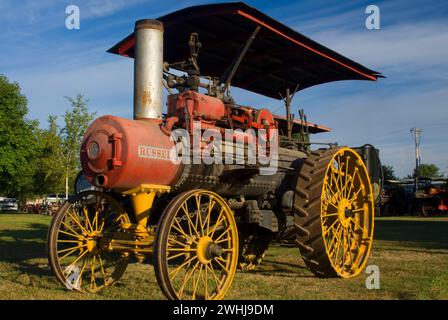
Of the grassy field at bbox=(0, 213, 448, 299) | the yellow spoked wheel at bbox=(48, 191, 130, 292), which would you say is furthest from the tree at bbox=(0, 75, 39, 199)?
the yellow spoked wheel at bbox=(48, 191, 130, 292)

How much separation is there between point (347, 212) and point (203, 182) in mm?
2235

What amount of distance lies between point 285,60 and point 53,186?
37651mm

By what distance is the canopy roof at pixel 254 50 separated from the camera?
6.46m

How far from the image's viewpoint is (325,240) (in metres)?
5.76

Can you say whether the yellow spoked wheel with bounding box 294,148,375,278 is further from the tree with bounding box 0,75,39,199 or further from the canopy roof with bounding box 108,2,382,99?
the tree with bounding box 0,75,39,199

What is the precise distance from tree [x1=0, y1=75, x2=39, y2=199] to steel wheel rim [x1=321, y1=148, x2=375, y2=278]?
95.3ft

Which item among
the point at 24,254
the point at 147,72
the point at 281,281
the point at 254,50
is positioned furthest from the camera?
the point at 24,254

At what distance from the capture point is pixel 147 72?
5250 millimetres

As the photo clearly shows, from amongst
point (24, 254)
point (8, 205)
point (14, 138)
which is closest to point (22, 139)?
point (14, 138)

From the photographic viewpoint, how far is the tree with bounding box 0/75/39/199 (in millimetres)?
31875

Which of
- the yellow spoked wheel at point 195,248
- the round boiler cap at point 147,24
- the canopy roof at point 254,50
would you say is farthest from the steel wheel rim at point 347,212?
the round boiler cap at point 147,24

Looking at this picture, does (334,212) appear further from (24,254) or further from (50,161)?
(50,161)

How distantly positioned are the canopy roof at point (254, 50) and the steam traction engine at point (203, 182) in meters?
0.03

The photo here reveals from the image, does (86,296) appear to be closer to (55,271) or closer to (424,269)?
(55,271)
